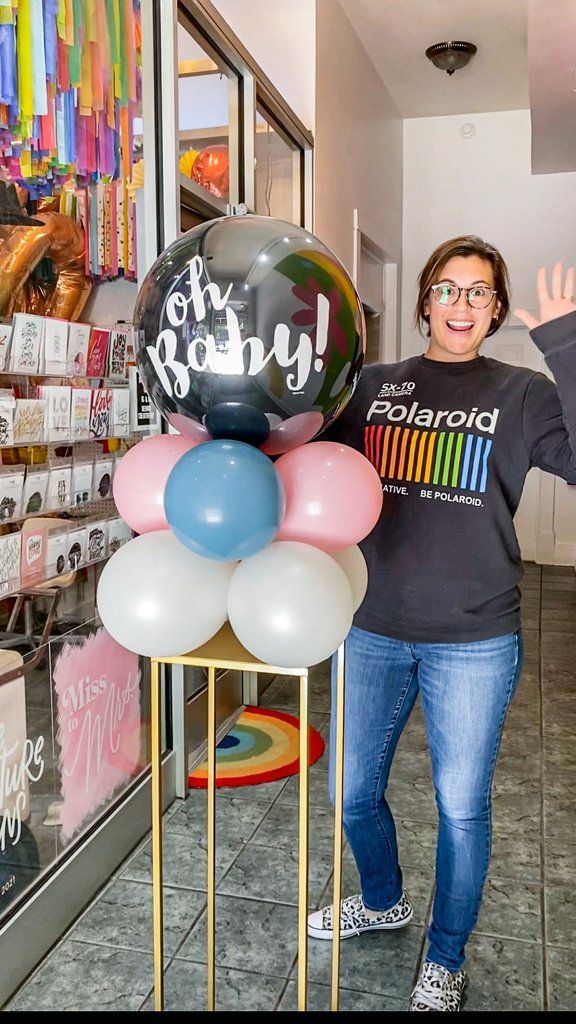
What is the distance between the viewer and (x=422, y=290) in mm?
Answer: 1579

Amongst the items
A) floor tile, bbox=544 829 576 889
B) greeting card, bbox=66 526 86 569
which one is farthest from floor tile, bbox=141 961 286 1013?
greeting card, bbox=66 526 86 569

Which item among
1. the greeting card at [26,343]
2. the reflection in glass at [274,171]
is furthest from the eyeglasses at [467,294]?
the reflection in glass at [274,171]

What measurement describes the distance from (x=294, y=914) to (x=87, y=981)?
505 mm

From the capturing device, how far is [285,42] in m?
3.74

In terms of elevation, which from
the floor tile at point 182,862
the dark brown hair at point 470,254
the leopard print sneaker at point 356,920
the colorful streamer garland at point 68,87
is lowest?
the floor tile at point 182,862

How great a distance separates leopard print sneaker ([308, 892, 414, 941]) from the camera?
1.89m

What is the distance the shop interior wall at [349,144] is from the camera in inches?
156

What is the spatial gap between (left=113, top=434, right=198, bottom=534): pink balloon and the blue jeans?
1.95 ft

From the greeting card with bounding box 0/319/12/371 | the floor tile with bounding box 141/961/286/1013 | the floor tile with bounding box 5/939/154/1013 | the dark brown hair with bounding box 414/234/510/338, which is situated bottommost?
the floor tile with bounding box 141/961/286/1013

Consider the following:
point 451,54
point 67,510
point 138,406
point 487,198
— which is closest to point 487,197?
point 487,198

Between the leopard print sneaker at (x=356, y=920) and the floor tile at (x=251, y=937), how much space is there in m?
0.07

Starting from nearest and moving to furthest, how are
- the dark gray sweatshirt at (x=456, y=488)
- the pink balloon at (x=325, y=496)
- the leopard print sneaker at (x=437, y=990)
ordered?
the pink balloon at (x=325, y=496)
the dark gray sweatshirt at (x=456, y=488)
the leopard print sneaker at (x=437, y=990)

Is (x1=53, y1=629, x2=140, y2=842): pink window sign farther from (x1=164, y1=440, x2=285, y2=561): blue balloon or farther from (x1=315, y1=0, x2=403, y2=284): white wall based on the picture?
(x1=315, y1=0, x2=403, y2=284): white wall

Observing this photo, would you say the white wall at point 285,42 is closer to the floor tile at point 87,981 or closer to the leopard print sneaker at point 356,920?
the leopard print sneaker at point 356,920
